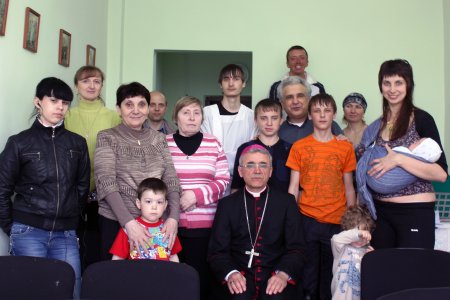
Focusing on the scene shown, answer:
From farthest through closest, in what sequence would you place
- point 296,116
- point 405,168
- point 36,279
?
point 296,116, point 405,168, point 36,279

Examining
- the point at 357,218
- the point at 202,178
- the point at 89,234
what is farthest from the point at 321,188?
the point at 89,234

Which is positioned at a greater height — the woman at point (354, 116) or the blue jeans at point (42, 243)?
the woman at point (354, 116)

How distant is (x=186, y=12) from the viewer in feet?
17.3

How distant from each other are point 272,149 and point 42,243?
1456 millimetres

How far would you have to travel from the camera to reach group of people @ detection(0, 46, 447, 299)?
91.9 inches

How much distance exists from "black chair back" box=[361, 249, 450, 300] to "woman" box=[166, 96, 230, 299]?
1.06 m

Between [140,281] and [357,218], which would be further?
[357,218]

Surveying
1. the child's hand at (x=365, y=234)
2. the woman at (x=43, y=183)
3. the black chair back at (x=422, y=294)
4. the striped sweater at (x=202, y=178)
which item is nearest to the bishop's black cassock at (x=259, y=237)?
the striped sweater at (x=202, y=178)

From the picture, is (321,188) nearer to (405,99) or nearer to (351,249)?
(351,249)

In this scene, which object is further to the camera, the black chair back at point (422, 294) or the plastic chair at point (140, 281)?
the plastic chair at point (140, 281)

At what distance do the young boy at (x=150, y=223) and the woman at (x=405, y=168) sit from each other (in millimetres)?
1093

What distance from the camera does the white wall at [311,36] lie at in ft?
17.1

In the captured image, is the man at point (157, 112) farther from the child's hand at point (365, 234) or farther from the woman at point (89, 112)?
the child's hand at point (365, 234)

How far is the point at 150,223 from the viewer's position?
2.42m
